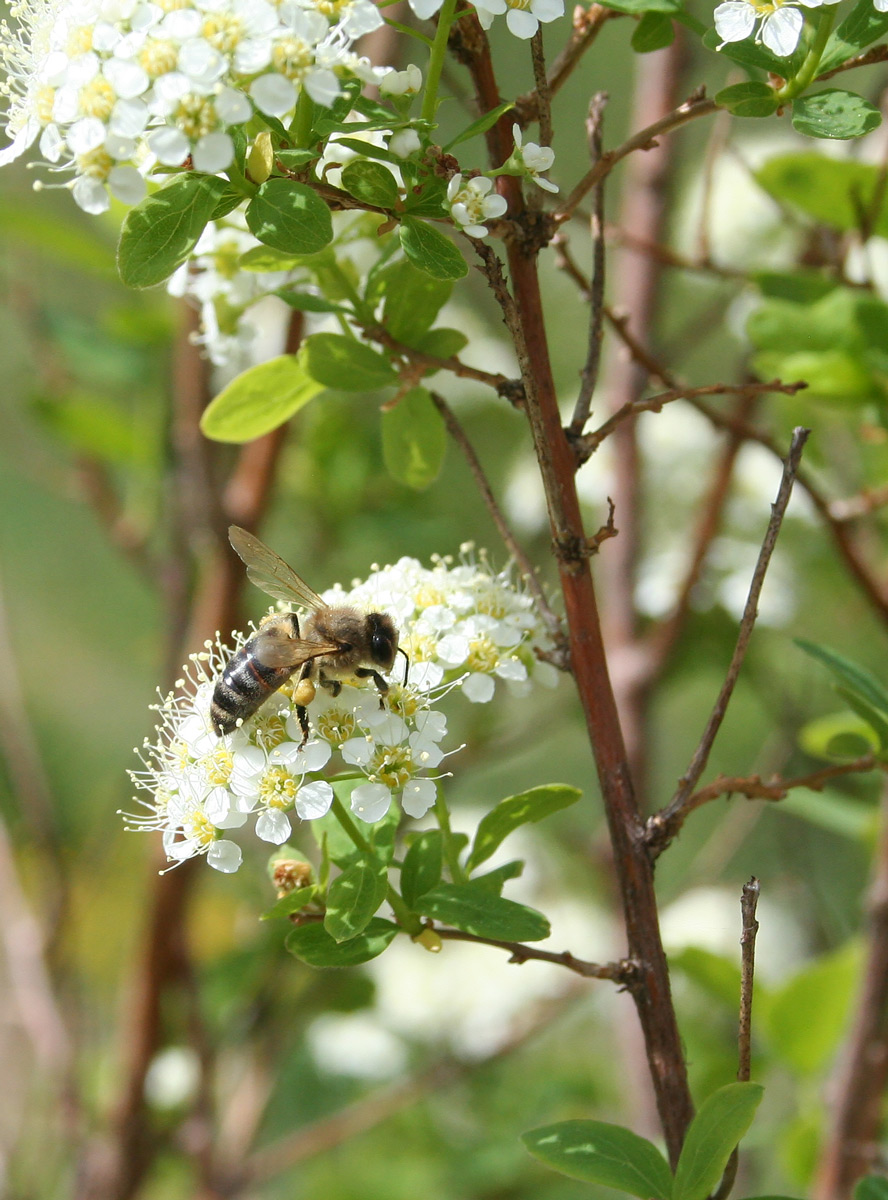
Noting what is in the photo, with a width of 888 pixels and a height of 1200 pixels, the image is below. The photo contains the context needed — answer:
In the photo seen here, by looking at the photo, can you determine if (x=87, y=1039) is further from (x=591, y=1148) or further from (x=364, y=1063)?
(x=591, y=1148)

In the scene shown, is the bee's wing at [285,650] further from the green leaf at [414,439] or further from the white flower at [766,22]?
the white flower at [766,22]

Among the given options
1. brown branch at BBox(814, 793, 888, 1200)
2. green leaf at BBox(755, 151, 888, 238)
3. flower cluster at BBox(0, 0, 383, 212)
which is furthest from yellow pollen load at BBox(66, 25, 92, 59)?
brown branch at BBox(814, 793, 888, 1200)

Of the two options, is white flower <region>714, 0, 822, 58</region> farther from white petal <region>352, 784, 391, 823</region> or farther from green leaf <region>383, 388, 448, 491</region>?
white petal <region>352, 784, 391, 823</region>

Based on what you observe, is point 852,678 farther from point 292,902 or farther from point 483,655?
point 292,902

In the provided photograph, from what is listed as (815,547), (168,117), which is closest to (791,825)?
(815,547)

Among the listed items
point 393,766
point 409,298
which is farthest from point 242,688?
point 409,298

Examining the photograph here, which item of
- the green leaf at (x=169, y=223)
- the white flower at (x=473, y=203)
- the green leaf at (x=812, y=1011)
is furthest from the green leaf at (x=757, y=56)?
the green leaf at (x=812, y=1011)
